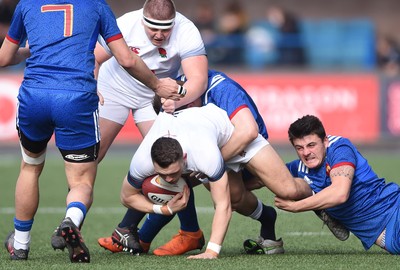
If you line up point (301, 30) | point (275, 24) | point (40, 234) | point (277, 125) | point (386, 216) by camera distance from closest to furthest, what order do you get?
point (386, 216)
point (40, 234)
point (277, 125)
point (275, 24)
point (301, 30)

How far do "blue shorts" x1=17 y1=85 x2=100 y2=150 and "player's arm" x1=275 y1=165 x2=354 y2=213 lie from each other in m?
1.55

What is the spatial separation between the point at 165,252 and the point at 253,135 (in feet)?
3.87

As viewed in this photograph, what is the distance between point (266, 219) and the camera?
7.93 m

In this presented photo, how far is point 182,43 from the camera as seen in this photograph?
8016 mm

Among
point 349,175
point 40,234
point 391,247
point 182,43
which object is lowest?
point 40,234

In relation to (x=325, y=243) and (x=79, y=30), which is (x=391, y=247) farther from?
(x=79, y=30)

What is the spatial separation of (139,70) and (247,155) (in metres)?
1.02

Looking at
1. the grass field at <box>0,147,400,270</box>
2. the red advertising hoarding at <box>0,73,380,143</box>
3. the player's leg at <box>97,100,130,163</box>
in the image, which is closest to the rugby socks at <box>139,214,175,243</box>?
the grass field at <box>0,147,400,270</box>

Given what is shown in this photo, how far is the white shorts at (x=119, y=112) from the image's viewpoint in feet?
27.5

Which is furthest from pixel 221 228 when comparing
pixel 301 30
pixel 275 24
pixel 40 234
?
pixel 301 30

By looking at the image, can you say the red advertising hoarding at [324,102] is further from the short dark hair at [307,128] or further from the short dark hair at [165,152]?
the short dark hair at [165,152]

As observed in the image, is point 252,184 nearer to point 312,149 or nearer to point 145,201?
point 312,149

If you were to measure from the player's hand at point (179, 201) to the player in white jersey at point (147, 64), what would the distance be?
30.0 inches

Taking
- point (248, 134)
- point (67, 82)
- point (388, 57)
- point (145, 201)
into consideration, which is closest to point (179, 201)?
point (145, 201)
